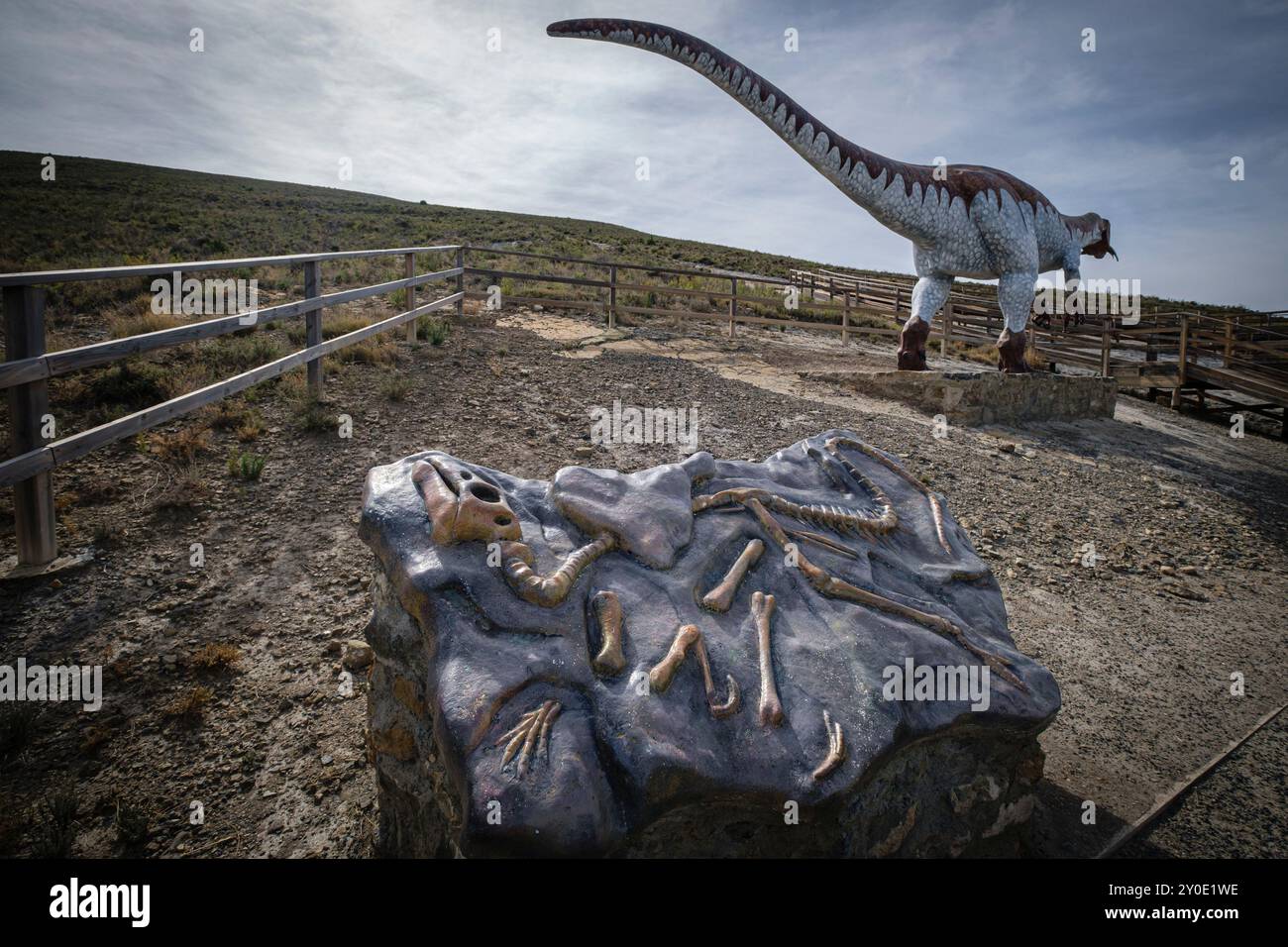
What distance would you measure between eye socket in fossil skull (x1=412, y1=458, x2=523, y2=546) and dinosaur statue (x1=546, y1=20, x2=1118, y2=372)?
5.65 m

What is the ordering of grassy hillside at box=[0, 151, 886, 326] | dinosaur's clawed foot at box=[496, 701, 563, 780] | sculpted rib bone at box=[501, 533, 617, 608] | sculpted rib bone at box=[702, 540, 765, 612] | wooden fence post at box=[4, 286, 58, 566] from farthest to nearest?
grassy hillside at box=[0, 151, 886, 326]
wooden fence post at box=[4, 286, 58, 566]
sculpted rib bone at box=[702, 540, 765, 612]
sculpted rib bone at box=[501, 533, 617, 608]
dinosaur's clawed foot at box=[496, 701, 563, 780]

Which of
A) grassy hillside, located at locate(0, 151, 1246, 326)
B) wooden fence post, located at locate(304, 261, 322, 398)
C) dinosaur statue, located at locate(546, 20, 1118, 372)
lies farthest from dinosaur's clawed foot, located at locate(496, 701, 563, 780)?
grassy hillside, located at locate(0, 151, 1246, 326)

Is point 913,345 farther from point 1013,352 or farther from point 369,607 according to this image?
point 369,607

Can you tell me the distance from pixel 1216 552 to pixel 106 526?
7817mm

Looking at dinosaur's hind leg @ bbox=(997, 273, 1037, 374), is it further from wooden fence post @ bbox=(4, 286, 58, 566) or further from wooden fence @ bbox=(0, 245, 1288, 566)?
wooden fence post @ bbox=(4, 286, 58, 566)

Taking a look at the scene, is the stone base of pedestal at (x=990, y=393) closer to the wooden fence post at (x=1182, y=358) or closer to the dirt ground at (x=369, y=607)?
the dirt ground at (x=369, y=607)

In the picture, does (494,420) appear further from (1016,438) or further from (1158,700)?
(1016,438)

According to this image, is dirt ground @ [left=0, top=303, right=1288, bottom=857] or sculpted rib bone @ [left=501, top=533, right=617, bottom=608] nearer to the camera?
sculpted rib bone @ [left=501, top=533, right=617, bottom=608]

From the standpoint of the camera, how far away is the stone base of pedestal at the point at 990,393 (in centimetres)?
848

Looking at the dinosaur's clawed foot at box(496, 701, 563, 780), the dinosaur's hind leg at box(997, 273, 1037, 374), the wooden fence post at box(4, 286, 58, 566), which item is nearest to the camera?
the dinosaur's clawed foot at box(496, 701, 563, 780)

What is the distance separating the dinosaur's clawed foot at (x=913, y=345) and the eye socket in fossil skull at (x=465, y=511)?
7.86m

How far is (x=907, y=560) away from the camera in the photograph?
9.15 feet

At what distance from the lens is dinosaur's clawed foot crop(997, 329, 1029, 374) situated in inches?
358

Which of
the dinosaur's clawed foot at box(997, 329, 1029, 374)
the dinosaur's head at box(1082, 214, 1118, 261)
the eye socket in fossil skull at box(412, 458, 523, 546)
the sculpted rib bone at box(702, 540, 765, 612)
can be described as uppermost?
→ the dinosaur's head at box(1082, 214, 1118, 261)
